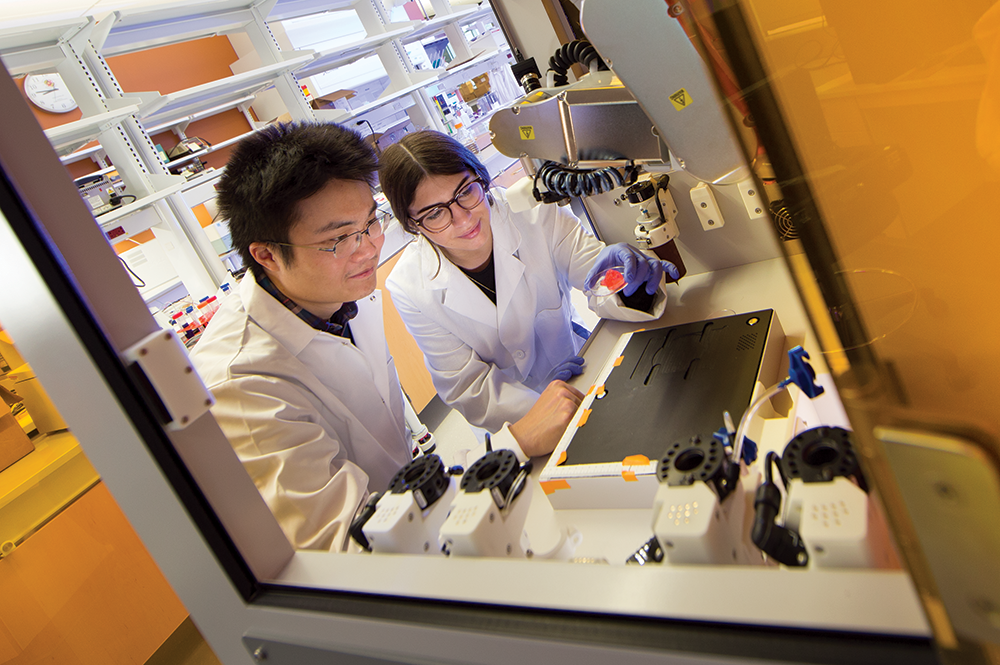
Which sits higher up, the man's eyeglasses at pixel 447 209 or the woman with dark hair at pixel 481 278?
the man's eyeglasses at pixel 447 209

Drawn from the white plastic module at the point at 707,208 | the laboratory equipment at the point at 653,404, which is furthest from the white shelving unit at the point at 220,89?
the laboratory equipment at the point at 653,404

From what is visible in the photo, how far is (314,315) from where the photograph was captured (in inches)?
61.9

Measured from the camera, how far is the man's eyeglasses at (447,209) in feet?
5.65

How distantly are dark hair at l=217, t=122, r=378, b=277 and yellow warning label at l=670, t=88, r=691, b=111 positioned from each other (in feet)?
2.83

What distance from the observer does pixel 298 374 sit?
1.42m

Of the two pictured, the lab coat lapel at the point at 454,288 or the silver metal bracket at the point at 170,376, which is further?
the lab coat lapel at the point at 454,288

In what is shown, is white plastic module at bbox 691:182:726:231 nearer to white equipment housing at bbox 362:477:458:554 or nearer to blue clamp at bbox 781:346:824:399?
blue clamp at bbox 781:346:824:399

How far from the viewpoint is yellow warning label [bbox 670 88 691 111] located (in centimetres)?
81

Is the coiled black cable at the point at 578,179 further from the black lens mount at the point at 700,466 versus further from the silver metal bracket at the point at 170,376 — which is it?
the silver metal bracket at the point at 170,376

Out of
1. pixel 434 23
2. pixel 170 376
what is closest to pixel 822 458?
pixel 170 376

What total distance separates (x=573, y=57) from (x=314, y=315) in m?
0.89

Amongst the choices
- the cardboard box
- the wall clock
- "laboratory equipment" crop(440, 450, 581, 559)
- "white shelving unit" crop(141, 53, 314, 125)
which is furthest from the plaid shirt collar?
the wall clock

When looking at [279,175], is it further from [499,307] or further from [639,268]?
[639,268]

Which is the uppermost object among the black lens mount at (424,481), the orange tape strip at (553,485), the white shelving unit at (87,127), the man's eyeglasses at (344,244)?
the white shelving unit at (87,127)
